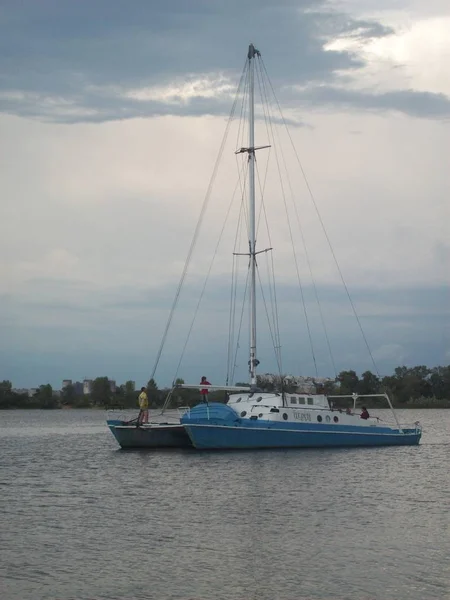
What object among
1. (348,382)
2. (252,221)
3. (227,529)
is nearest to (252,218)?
(252,221)

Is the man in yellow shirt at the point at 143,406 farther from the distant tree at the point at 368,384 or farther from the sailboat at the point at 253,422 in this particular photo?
the distant tree at the point at 368,384

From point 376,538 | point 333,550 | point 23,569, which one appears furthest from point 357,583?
point 23,569

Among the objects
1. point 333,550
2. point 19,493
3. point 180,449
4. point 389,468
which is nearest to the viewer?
point 333,550

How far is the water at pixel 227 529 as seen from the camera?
69.4ft

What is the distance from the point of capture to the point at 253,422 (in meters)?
50.1

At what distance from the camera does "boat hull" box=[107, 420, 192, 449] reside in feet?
171

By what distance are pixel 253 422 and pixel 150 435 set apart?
20.6 ft

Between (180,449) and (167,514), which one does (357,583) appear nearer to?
(167,514)

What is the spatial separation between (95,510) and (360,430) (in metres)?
25.9

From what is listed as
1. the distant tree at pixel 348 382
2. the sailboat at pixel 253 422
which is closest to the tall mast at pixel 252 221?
the sailboat at pixel 253 422

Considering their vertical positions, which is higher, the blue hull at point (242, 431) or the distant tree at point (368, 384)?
the distant tree at point (368, 384)

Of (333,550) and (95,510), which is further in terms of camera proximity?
(95,510)

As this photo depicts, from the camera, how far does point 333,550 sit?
81.3 feet

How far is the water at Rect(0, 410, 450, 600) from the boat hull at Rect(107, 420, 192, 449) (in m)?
3.00
